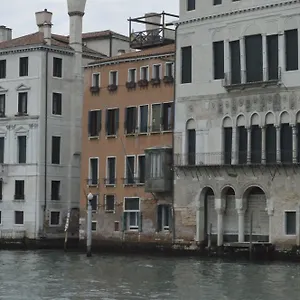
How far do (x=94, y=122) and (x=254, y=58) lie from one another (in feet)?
34.6

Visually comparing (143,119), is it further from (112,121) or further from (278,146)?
(278,146)

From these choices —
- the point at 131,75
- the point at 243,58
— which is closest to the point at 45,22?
the point at 131,75

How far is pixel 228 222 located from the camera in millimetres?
47188

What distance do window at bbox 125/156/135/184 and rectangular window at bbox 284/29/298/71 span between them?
10003 mm

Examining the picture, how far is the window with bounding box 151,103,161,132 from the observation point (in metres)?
50.7

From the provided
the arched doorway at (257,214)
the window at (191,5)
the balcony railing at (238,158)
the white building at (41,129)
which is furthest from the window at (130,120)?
the arched doorway at (257,214)

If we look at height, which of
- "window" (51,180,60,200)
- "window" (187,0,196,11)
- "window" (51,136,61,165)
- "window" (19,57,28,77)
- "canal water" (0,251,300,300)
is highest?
"window" (187,0,196,11)

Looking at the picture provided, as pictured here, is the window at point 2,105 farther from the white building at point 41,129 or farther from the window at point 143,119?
the window at point 143,119

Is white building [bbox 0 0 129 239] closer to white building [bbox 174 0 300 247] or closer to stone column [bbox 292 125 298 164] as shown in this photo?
white building [bbox 174 0 300 247]

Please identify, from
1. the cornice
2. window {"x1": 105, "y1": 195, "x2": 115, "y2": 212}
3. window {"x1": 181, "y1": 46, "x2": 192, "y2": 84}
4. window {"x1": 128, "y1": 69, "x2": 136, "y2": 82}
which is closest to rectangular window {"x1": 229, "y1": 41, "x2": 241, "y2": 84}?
the cornice

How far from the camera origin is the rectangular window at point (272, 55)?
4534 centimetres

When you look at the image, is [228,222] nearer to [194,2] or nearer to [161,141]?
[161,141]

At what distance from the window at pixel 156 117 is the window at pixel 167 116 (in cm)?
32

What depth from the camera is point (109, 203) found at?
52.8 meters
